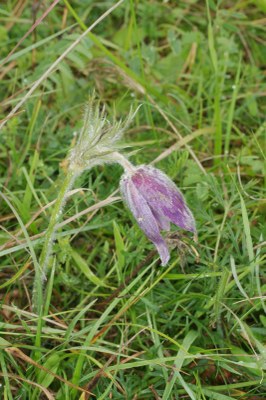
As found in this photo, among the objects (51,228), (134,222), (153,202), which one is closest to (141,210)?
(153,202)

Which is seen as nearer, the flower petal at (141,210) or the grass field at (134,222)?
the flower petal at (141,210)

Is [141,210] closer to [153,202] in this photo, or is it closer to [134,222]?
[153,202]

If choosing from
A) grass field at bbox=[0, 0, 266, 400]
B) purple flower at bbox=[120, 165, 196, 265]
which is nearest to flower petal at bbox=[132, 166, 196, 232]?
purple flower at bbox=[120, 165, 196, 265]

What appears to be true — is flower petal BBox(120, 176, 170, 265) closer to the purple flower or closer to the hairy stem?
the purple flower

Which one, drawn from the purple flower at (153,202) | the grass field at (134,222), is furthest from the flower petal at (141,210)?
the grass field at (134,222)

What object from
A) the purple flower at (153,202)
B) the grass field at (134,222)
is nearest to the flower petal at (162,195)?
the purple flower at (153,202)

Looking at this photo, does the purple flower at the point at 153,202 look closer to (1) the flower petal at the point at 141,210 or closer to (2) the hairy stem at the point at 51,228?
(1) the flower petal at the point at 141,210
